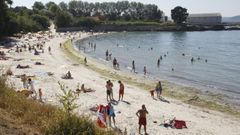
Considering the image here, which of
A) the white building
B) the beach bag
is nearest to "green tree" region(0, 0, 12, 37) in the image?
the beach bag

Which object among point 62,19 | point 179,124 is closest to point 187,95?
point 179,124

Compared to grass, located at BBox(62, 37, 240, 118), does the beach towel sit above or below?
above

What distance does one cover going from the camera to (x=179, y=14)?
173500 mm

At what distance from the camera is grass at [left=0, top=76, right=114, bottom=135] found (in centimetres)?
962

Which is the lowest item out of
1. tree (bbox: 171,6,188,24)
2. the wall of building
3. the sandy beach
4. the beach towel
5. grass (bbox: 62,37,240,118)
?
grass (bbox: 62,37,240,118)

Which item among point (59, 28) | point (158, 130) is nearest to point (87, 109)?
point (158, 130)

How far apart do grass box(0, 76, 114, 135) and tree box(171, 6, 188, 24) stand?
537ft

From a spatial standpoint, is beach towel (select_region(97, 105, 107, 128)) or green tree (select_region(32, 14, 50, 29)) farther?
green tree (select_region(32, 14, 50, 29))

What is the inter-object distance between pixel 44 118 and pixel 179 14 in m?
168

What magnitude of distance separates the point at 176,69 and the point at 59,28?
89.8 metres

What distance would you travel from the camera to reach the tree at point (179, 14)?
170875 millimetres

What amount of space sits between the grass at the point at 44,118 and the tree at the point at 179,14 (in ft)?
537

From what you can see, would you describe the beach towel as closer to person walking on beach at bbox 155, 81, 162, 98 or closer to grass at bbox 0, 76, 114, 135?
grass at bbox 0, 76, 114, 135

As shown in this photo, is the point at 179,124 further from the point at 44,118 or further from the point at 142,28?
the point at 142,28
